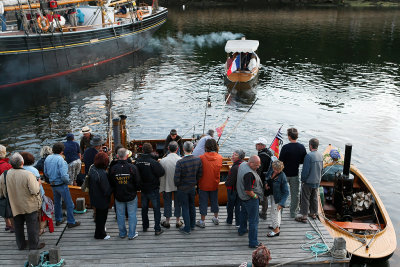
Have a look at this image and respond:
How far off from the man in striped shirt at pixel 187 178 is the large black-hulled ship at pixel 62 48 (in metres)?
22.6

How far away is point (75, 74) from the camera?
3228 centimetres

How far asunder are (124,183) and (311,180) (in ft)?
14.2

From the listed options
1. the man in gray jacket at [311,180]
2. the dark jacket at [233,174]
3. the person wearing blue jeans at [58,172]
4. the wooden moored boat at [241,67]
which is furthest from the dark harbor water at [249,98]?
the person wearing blue jeans at [58,172]

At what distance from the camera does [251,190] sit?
805 cm

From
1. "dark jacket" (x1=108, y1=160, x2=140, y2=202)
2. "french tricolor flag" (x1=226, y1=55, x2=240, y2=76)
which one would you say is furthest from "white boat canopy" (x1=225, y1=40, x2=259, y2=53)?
"dark jacket" (x1=108, y1=160, x2=140, y2=202)

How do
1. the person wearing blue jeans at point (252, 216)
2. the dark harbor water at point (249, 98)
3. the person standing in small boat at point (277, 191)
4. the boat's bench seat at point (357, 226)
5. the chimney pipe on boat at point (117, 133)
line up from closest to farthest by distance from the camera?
the person wearing blue jeans at point (252, 216), the person standing in small boat at point (277, 191), the boat's bench seat at point (357, 226), the chimney pipe on boat at point (117, 133), the dark harbor water at point (249, 98)

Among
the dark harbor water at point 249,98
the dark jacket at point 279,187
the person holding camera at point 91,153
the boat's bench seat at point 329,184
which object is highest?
the person holding camera at point 91,153

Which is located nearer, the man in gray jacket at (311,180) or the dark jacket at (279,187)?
the dark jacket at (279,187)

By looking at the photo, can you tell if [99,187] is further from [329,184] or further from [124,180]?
[329,184]

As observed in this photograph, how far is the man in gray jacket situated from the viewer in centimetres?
923

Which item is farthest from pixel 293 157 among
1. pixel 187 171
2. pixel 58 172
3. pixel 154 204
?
pixel 58 172

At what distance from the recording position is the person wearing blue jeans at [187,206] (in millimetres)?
8766

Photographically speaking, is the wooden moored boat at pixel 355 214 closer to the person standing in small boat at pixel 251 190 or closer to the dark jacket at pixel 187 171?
the person standing in small boat at pixel 251 190

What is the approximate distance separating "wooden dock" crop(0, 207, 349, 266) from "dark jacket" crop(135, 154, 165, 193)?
1.27 meters
